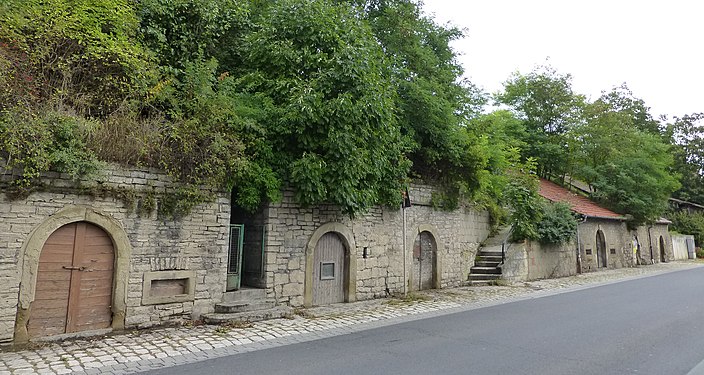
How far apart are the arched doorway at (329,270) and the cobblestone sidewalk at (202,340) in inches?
18.1

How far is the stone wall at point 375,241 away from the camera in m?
9.95

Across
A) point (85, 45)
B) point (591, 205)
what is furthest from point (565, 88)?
point (85, 45)

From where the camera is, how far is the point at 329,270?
10984 millimetres

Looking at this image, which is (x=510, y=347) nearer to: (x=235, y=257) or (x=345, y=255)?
(x=345, y=255)

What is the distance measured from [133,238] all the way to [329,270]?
4773 mm

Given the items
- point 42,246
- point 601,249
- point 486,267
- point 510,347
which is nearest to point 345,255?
point 510,347

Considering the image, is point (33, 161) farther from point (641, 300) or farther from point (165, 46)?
point (641, 300)

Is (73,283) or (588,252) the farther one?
(588,252)

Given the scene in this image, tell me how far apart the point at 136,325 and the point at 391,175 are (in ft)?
22.7

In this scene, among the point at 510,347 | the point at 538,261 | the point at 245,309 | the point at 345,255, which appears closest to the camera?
the point at 510,347

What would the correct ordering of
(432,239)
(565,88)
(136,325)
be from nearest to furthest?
(136,325), (432,239), (565,88)

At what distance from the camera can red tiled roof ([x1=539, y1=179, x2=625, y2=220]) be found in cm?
2145

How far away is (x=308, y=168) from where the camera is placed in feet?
30.4

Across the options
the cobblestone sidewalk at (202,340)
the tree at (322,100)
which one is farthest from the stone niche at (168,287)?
the tree at (322,100)
